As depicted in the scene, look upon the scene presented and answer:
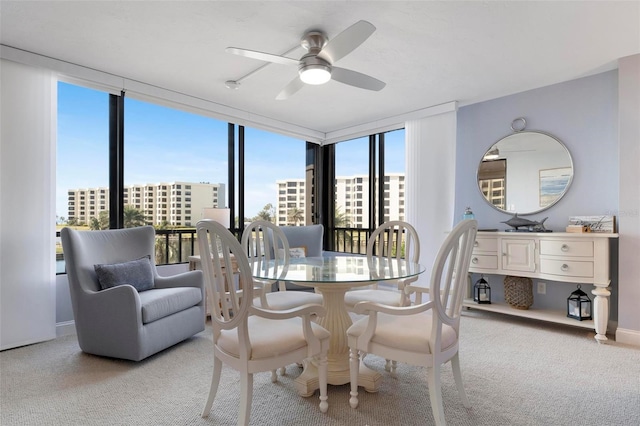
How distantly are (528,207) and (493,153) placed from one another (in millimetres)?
713

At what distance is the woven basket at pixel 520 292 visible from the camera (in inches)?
138

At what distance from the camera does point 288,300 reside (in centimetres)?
242

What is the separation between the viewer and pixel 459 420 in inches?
69.6

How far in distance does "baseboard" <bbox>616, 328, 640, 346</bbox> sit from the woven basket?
2.33ft

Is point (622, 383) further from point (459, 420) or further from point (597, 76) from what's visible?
point (597, 76)

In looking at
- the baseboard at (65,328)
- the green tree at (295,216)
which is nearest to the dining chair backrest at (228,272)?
the baseboard at (65,328)

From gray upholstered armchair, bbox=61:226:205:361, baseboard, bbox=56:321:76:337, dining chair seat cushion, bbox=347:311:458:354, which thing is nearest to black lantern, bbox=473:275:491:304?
dining chair seat cushion, bbox=347:311:458:354

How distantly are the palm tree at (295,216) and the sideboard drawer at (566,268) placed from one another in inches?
136

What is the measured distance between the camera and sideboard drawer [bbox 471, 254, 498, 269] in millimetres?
3516

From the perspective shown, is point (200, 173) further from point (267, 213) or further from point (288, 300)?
point (288, 300)

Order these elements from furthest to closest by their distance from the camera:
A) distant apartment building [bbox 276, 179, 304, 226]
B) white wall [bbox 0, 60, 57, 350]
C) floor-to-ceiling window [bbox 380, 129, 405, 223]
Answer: distant apartment building [bbox 276, 179, 304, 226] < floor-to-ceiling window [bbox 380, 129, 405, 223] < white wall [bbox 0, 60, 57, 350]

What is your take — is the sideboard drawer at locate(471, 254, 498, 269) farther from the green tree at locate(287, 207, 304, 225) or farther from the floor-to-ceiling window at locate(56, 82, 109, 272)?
the floor-to-ceiling window at locate(56, 82, 109, 272)

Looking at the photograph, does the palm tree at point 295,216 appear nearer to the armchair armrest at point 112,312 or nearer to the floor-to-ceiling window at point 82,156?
the floor-to-ceiling window at point 82,156

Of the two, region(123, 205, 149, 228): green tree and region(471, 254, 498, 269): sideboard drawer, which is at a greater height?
region(123, 205, 149, 228): green tree
